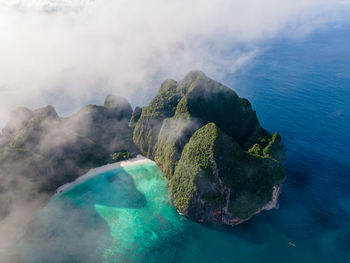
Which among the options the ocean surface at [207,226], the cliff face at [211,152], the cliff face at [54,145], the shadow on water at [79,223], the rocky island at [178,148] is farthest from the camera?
the cliff face at [54,145]

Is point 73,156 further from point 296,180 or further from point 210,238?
point 296,180

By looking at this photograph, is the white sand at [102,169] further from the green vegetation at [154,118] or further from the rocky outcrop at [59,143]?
the green vegetation at [154,118]

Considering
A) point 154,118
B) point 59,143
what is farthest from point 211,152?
point 59,143

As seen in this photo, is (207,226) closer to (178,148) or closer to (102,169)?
(178,148)

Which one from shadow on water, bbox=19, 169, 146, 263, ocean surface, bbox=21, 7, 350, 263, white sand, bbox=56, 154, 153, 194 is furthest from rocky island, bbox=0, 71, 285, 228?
shadow on water, bbox=19, 169, 146, 263

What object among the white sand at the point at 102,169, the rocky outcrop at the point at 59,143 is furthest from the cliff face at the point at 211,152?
the rocky outcrop at the point at 59,143

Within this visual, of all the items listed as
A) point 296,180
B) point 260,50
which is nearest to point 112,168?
point 296,180
